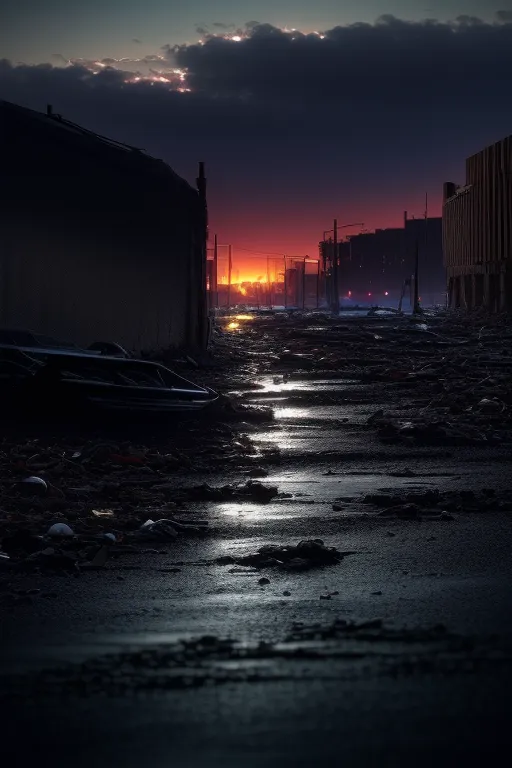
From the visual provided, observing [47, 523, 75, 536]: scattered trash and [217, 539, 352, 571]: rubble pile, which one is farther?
[47, 523, 75, 536]: scattered trash

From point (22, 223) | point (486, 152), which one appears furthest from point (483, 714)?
point (486, 152)

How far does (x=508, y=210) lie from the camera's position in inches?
1834

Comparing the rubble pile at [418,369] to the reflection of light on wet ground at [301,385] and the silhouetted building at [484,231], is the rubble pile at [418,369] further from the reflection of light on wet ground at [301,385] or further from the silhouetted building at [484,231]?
the silhouetted building at [484,231]

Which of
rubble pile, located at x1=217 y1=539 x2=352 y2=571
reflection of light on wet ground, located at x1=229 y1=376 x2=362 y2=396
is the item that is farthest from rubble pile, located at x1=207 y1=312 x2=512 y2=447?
rubble pile, located at x1=217 y1=539 x2=352 y2=571

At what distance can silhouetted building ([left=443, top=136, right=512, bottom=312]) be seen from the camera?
4762cm

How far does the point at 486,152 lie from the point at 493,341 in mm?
21157

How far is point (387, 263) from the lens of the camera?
439ft

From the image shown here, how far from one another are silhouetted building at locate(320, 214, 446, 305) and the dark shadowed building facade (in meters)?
103

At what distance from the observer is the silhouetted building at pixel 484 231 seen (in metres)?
47.6

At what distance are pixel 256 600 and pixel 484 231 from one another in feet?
160

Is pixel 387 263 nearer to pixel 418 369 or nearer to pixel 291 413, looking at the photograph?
pixel 418 369

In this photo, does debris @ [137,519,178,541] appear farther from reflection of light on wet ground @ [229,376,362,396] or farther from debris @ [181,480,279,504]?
reflection of light on wet ground @ [229,376,362,396]

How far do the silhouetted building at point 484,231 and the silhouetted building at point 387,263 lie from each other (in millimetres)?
58526

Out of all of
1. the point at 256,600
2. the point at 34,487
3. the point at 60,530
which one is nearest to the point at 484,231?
the point at 34,487
